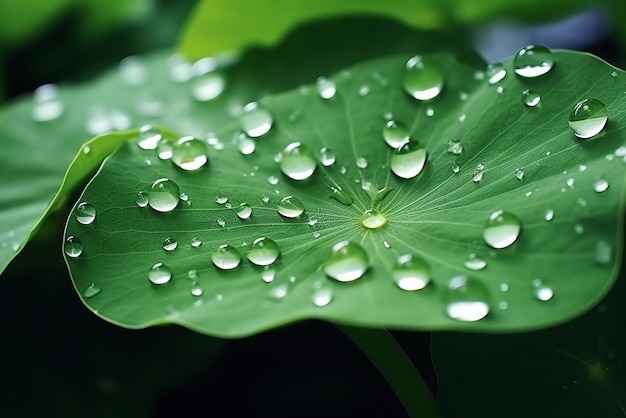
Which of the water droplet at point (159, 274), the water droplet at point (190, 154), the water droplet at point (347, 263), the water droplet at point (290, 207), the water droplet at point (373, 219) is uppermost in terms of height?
the water droplet at point (190, 154)

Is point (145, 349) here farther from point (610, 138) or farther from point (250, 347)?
point (610, 138)

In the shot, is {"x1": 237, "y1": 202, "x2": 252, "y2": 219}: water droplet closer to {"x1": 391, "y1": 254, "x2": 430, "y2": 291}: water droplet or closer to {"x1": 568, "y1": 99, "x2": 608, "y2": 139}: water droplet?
{"x1": 391, "y1": 254, "x2": 430, "y2": 291}: water droplet

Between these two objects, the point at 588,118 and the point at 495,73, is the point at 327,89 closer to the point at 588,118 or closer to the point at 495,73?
the point at 495,73

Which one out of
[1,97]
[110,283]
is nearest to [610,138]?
[110,283]

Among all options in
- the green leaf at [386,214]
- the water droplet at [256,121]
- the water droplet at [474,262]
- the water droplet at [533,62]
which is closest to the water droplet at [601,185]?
the green leaf at [386,214]

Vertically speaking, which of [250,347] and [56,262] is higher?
[56,262]

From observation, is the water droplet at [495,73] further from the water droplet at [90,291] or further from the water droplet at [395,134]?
the water droplet at [90,291]

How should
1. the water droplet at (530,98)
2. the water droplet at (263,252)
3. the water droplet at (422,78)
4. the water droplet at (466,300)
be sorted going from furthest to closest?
the water droplet at (422,78) < the water droplet at (530,98) < the water droplet at (263,252) < the water droplet at (466,300)
